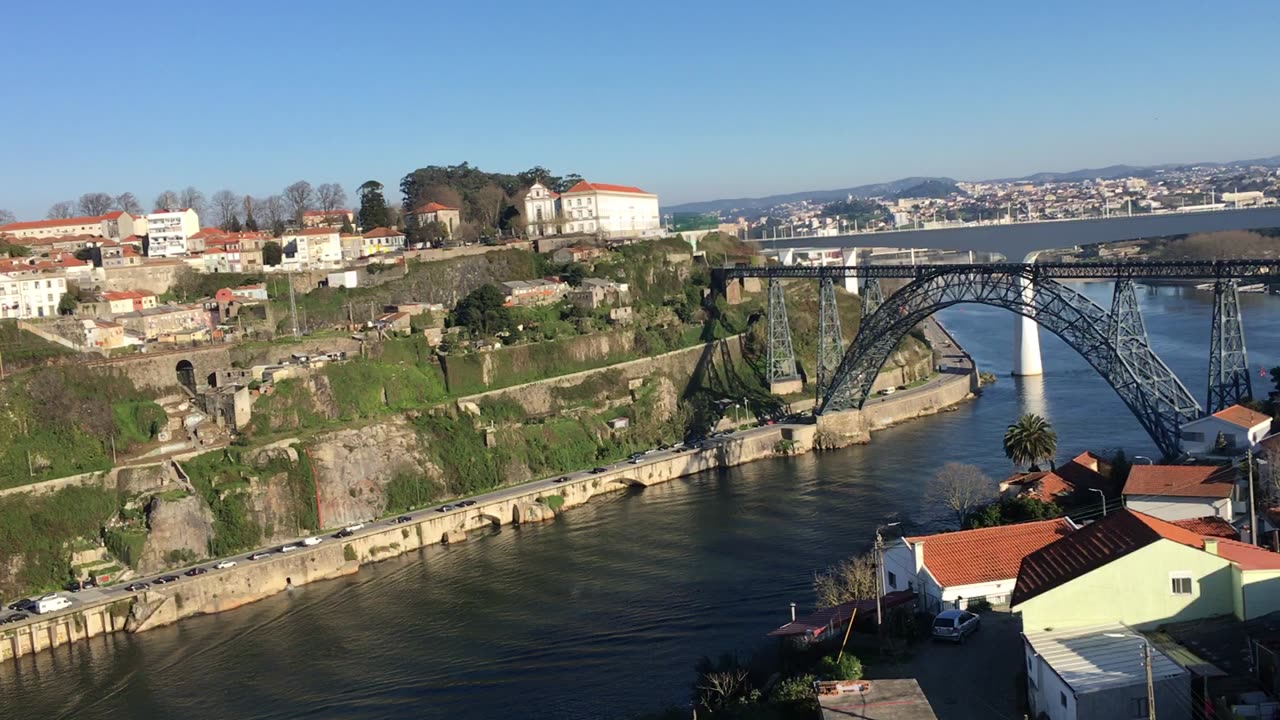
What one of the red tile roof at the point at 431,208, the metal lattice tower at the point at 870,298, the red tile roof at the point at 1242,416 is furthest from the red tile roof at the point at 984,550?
the red tile roof at the point at 431,208

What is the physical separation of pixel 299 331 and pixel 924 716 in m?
25.7

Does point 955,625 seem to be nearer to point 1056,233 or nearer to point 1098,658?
point 1098,658

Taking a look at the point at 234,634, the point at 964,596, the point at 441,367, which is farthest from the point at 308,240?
the point at 964,596

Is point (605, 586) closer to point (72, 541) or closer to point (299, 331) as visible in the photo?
point (72, 541)

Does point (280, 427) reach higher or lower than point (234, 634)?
higher

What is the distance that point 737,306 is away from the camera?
134 ft

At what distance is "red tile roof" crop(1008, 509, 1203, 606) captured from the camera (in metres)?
11.5

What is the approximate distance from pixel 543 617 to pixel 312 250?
2323 cm

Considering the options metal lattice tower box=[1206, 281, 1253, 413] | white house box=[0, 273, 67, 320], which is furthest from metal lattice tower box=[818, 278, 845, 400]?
white house box=[0, 273, 67, 320]

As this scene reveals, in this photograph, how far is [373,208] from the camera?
45906 millimetres

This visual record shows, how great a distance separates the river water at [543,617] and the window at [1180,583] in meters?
6.47

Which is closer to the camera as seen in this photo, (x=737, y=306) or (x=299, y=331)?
(x=299, y=331)

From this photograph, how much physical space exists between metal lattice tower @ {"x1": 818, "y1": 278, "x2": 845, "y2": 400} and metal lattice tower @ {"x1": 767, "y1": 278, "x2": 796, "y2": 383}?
119cm

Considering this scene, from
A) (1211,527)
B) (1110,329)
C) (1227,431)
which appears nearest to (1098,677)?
(1211,527)
